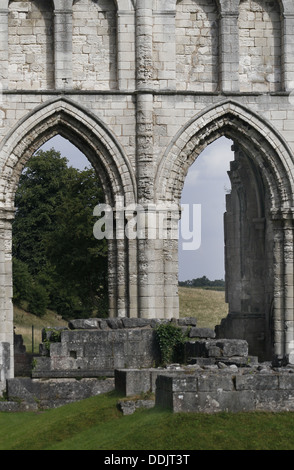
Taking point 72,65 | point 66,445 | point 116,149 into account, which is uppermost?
point 72,65

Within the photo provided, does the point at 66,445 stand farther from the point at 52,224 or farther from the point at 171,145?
Result: the point at 52,224

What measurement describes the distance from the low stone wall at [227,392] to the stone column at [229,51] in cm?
1274

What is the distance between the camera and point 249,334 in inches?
1149

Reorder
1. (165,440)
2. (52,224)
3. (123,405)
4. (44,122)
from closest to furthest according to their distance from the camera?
(165,440) < (123,405) < (44,122) < (52,224)

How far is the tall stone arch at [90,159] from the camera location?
24.6 meters

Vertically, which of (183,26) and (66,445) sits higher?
(183,26)

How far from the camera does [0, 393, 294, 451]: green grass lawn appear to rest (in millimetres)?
12156

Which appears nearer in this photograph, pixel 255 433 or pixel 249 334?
pixel 255 433

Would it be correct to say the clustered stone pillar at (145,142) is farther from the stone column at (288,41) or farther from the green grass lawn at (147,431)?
the green grass lawn at (147,431)

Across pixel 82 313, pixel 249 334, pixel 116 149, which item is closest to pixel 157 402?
pixel 116 149

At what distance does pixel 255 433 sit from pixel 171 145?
43.2 ft

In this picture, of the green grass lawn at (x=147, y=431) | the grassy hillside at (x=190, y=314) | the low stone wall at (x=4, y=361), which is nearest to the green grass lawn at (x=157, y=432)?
the green grass lawn at (x=147, y=431)

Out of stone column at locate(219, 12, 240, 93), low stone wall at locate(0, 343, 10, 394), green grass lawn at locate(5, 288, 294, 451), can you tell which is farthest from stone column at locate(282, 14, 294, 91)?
green grass lawn at locate(5, 288, 294, 451)

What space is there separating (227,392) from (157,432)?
1184mm
